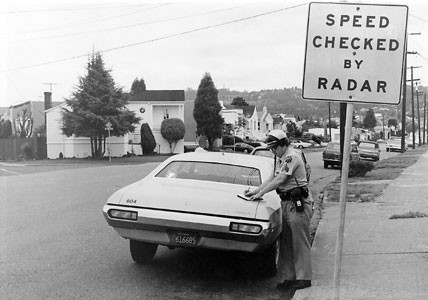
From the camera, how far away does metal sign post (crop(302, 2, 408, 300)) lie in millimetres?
4391

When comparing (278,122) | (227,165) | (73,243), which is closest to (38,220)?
(73,243)

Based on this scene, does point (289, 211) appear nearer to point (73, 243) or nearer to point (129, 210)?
point (129, 210)

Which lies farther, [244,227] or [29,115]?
[29,115]

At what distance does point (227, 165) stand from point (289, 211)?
1.48 m

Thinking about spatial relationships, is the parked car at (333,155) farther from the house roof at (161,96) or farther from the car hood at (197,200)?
the house roof at (161,96)

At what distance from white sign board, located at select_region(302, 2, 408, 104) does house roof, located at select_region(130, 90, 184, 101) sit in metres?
50.9

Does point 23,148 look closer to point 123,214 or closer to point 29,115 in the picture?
point 29,115

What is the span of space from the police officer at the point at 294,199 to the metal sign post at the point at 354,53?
45.1 inches

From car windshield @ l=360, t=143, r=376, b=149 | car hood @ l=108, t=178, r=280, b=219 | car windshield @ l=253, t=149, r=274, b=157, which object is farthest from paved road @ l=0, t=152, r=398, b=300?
car windshield @ l=360, t=143, r=376, b=149

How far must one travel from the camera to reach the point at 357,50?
4.46m

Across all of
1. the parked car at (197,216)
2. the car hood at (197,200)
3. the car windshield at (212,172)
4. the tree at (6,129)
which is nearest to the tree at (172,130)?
the tree at (6,129)

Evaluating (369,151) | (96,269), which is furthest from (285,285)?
(369,151)

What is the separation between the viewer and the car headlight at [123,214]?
573cm

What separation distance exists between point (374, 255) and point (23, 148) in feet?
147
